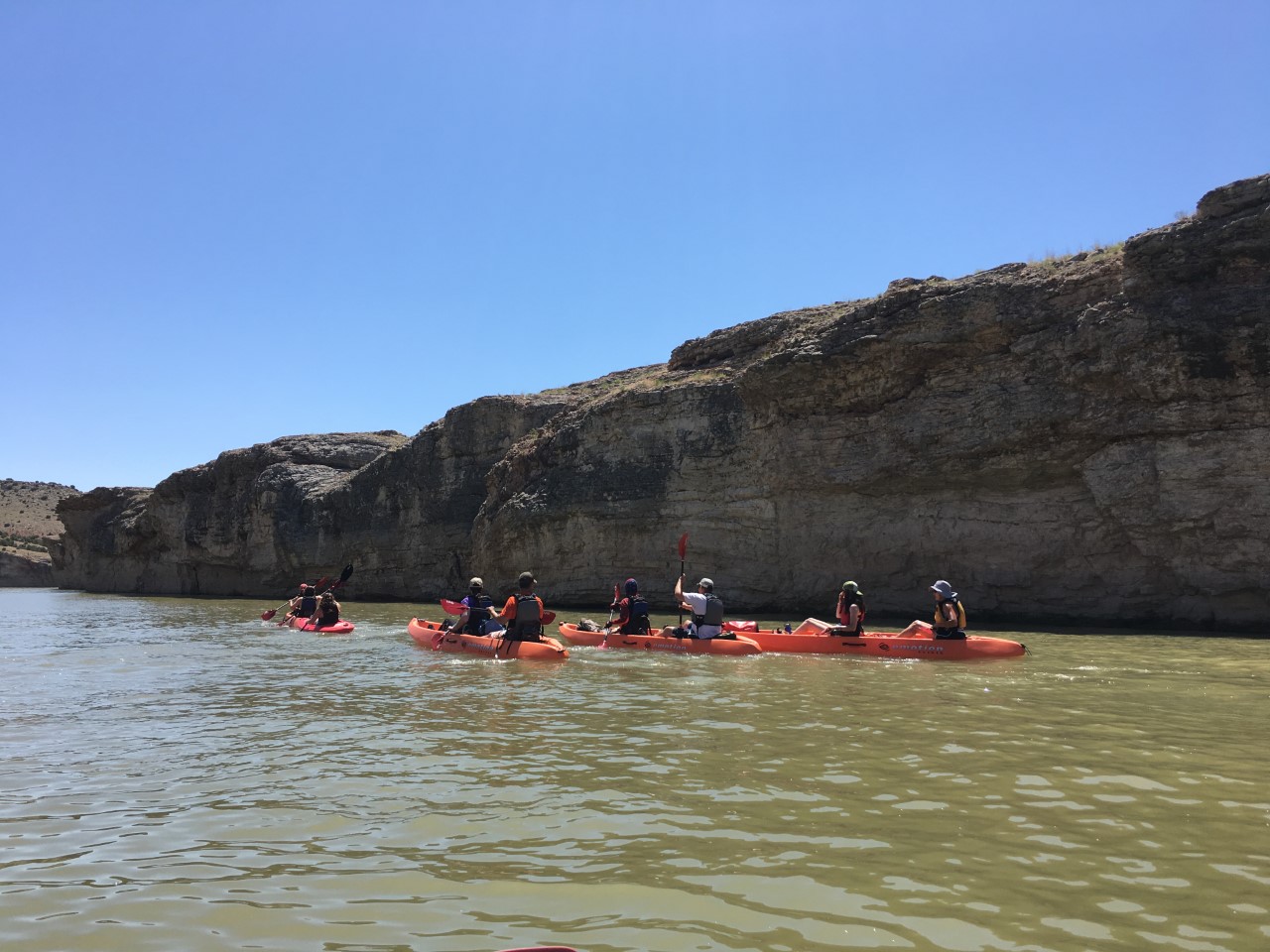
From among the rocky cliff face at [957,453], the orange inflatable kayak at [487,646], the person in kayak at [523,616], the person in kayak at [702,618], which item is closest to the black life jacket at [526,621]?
the person in kayak at [523,616]

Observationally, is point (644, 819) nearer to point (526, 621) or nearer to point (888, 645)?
point (526, 621)

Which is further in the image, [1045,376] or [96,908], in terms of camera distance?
[1045,376]

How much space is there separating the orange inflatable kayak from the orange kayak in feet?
13.1

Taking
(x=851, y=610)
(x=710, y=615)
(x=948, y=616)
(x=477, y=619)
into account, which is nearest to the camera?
(x=948, y=616)

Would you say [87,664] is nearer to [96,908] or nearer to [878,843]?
[96,908]

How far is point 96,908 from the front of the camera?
3.96 meters

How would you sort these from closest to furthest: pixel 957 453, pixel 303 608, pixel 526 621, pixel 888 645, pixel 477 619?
pixel 526 621 < pixel 888 645 < pixel 477 619 < pixel 957 453 < pixel 303 608

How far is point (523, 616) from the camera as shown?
1405 centimetres

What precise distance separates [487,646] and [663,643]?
10.2 feet

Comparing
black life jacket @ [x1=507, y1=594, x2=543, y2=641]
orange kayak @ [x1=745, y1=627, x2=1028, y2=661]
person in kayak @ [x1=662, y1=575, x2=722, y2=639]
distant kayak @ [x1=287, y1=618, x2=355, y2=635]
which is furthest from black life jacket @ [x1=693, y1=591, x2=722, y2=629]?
distant kayak @ [x1=287, y1=618, x2=355, y2=635]

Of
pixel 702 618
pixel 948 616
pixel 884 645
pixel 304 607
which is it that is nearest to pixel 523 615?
pixel 702 618

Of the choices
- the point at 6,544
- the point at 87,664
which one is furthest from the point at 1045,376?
the point at 6,544

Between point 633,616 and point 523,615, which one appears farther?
point 633,616

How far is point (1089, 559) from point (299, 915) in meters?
20.3
